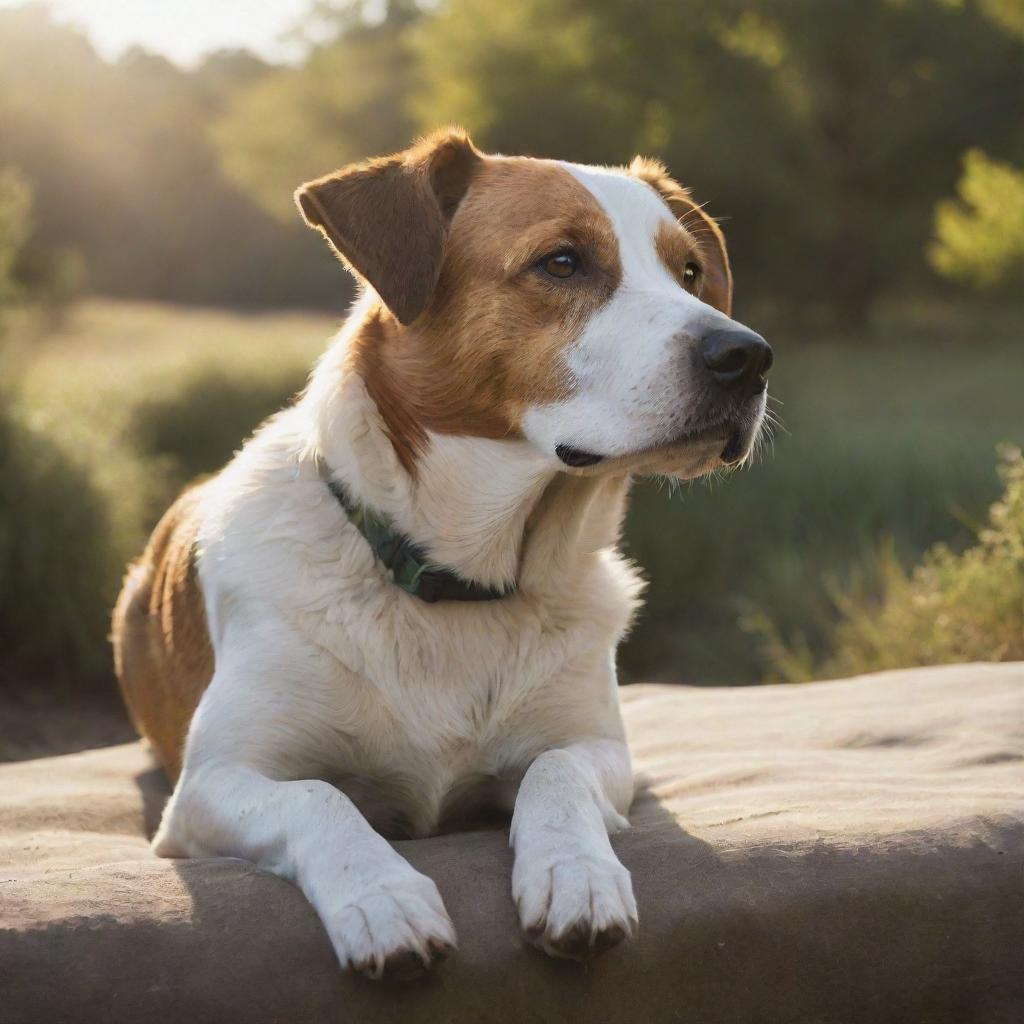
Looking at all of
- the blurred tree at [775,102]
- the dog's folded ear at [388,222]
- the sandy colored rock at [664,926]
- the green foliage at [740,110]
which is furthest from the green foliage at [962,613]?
the blurred tree at [775,102]

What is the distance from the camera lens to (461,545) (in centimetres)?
293

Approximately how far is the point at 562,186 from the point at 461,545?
867 millimetres

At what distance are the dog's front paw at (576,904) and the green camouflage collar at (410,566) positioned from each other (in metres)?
0.80

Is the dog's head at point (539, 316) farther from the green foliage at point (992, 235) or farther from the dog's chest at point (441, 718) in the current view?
the green foliage at point (992, 235)

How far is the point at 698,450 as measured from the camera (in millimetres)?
2705

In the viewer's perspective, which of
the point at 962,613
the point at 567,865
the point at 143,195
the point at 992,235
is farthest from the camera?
the point at 143,195

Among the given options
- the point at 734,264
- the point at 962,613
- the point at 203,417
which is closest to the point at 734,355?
the point at 962,613

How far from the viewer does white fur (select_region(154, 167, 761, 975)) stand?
266 cm

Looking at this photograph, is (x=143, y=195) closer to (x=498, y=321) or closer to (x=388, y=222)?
(x=388, y=222)

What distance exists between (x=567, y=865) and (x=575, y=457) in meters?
0.90

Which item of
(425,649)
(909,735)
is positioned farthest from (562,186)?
(909,735)

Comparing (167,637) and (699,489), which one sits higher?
(167,637)

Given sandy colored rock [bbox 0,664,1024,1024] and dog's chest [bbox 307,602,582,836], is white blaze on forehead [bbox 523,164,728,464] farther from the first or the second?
sandy colored rock [bbox 0,664,1024,1024]

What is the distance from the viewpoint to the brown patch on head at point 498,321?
2.84 metres
